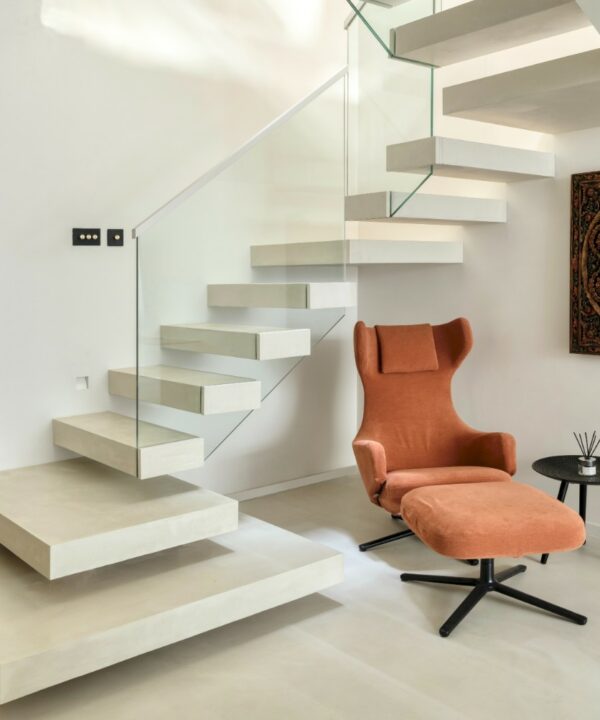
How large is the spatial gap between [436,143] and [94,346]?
1.98 meters

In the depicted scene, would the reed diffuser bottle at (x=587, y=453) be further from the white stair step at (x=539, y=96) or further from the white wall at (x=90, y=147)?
the white wall at (x=90, y=147)

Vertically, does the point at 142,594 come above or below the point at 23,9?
below

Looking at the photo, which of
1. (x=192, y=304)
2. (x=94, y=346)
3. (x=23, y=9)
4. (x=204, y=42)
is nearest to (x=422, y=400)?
(x=192, y=304)

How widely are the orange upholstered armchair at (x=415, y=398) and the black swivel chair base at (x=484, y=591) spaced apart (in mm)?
602

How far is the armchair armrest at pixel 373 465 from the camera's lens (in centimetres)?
386

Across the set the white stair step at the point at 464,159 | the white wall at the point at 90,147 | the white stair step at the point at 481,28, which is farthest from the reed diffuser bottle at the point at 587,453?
the white wall at the point at 90,147

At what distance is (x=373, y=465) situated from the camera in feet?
12.7

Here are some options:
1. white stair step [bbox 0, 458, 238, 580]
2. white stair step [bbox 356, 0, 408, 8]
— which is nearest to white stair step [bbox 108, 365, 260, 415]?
white stair step [bbox 0, 458, 238, 580]

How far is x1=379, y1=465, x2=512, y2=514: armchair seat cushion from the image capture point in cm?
379

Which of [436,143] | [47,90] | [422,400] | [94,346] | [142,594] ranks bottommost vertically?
[142,594]

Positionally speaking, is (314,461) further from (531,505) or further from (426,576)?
(531,505)

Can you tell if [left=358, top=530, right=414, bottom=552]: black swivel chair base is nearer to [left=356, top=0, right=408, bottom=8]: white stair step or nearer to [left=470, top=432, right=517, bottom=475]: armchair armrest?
[left=470, top=432, right=517, bottom=475]: armchair armrest

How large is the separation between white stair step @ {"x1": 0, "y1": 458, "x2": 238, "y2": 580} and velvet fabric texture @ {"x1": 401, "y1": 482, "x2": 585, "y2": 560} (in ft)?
2.77

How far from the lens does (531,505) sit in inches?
127
